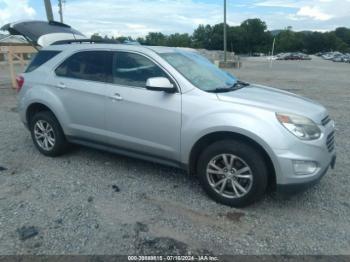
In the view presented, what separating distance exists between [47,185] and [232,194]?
90.9 inches

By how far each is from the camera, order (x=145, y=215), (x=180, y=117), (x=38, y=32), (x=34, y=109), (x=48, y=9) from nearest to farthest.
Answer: (x=145, y=215) → (x=180, y=117) → (x=34, y=109) → (x=38, y=32) → (x=48, y=9)

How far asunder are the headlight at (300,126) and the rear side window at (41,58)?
3.39 metres

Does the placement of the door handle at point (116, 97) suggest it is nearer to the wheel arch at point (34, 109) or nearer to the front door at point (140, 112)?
the front door at point (140, 112)

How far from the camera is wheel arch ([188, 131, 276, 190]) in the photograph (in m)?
3.44

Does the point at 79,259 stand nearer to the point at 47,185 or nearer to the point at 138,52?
the point at 47,185

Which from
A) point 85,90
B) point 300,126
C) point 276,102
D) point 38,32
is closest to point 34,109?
point 85,90

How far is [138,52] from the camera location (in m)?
4.19

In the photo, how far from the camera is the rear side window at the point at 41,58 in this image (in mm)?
4984

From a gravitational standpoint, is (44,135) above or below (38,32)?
below

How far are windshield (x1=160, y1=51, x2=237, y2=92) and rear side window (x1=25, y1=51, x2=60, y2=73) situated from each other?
6.17ft

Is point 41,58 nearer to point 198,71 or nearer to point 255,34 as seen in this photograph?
point 198,71

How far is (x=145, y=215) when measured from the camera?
3.51 meters

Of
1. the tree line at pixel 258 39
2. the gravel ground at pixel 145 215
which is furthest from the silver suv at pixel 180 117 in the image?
the tree line at pixel 258 39

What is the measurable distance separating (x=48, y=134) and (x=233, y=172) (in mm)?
2988
